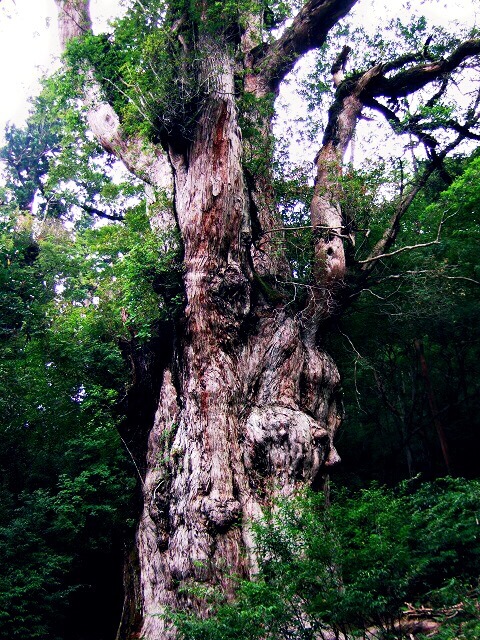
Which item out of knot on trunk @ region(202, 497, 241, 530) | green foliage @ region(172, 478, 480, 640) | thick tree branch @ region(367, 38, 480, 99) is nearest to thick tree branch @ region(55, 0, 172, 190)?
thick tree branch @ region(367, 38, 480, 99)

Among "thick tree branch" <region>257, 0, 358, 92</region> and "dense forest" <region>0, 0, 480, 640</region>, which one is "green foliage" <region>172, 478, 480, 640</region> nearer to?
→ "dense forest" <region>0, 0, 480, 640</region>

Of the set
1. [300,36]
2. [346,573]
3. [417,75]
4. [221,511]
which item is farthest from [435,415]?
[346,573]

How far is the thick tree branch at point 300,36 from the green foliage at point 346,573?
28.1ft

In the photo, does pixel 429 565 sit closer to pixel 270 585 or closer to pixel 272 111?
pixel 270 585

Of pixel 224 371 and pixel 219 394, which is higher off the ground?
pixel 224 371

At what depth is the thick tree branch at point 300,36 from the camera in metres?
10.0

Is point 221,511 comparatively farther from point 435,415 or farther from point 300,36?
point 300,36

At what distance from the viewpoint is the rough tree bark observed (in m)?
5.68

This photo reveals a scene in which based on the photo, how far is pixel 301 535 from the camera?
163 inches

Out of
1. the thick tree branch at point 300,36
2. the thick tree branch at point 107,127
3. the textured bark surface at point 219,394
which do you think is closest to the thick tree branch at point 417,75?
the thick tree branch at point 300,36

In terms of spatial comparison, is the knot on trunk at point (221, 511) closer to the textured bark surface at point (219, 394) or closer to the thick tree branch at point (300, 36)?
the textured bark surface at point (219, 394)

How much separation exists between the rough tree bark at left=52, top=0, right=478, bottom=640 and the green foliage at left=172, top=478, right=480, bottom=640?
0.96 m

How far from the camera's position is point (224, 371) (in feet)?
21.4

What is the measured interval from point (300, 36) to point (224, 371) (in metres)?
7.44
